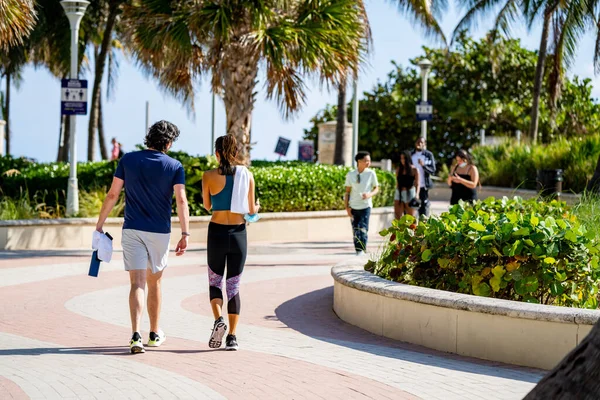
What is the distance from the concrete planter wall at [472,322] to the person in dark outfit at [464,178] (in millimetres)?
6385

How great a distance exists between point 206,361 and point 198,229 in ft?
32.8

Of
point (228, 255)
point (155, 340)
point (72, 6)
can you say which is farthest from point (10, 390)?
point (72, 6)

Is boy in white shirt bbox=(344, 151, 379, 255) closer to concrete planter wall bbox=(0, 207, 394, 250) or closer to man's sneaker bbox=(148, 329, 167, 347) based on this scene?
concrete planter wall bbox=(0, 207, 394, 250)

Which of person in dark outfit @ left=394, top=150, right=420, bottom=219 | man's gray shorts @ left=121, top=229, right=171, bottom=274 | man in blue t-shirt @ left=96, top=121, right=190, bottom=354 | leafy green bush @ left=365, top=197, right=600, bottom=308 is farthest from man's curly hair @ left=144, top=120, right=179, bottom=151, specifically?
person in dark outfit @ left=394, top=150, right=420, bottom=219

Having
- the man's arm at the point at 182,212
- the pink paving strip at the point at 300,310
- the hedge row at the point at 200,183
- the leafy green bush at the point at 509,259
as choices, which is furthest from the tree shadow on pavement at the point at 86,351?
the hedge row at the point at 200,183

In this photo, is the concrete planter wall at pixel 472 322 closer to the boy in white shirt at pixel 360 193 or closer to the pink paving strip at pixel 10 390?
the pink paving strip at pixel 10 390

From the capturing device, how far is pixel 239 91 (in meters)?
19.5

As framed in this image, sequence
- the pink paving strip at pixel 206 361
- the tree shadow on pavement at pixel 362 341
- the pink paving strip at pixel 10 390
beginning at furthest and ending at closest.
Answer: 1. the tree shadow on pavement at pixel 362 341
2. the pink paving strip at pixel 206 361
3. the pink paving strip at pixel 10 390

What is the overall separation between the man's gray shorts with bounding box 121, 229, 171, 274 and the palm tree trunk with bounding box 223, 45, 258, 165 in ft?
39.3

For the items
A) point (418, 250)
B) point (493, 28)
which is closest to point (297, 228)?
point (418, 250)

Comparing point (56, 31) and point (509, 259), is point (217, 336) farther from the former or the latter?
point (56, 31)

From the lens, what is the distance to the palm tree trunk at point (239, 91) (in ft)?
63.4

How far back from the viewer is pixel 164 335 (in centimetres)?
797

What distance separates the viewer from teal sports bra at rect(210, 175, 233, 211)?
25.0 ft
